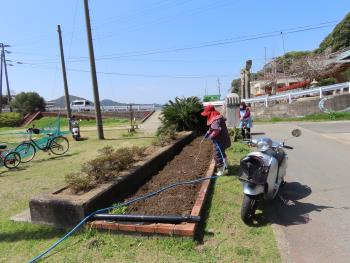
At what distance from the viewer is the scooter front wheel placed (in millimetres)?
4758

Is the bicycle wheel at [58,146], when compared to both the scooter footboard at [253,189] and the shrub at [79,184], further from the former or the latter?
the scooter footboard at [253,189]

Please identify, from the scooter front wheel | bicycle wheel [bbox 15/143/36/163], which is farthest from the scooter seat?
bicycle wheel [bbox 15/143/36/163]

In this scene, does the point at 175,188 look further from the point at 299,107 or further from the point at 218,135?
the point at 299,107

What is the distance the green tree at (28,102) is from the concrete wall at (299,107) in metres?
36.2

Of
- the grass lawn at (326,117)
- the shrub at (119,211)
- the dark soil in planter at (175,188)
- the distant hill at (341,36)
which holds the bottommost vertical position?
the grass lawn at (326,117)

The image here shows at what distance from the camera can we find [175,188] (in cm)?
630

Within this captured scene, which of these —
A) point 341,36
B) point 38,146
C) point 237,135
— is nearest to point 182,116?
point 237,135

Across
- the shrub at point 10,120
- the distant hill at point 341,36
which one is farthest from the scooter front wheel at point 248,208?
the distant hill at point 341,36

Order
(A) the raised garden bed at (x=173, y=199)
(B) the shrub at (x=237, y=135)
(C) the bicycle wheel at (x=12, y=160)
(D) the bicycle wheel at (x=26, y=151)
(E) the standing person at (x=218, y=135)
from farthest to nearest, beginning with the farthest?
(B) the shrub at (x=237, y=135) < (D) the bicycle wheel at (x=26, y=151) < (C) the bicycle wheel at (x=12, y=160) < (E) the standing person at (x=218, y=135) < (A) the raised garden bed at (x=173, y=199)

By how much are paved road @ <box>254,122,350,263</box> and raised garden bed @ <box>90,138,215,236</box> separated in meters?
1.17

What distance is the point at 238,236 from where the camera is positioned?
4438 mm

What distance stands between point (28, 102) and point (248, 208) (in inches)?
2019

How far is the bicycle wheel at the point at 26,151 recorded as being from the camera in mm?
12565

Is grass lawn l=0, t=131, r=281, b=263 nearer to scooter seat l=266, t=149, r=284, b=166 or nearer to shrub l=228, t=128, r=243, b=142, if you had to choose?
scooter seat l=266, t=149, r=284, b=166
